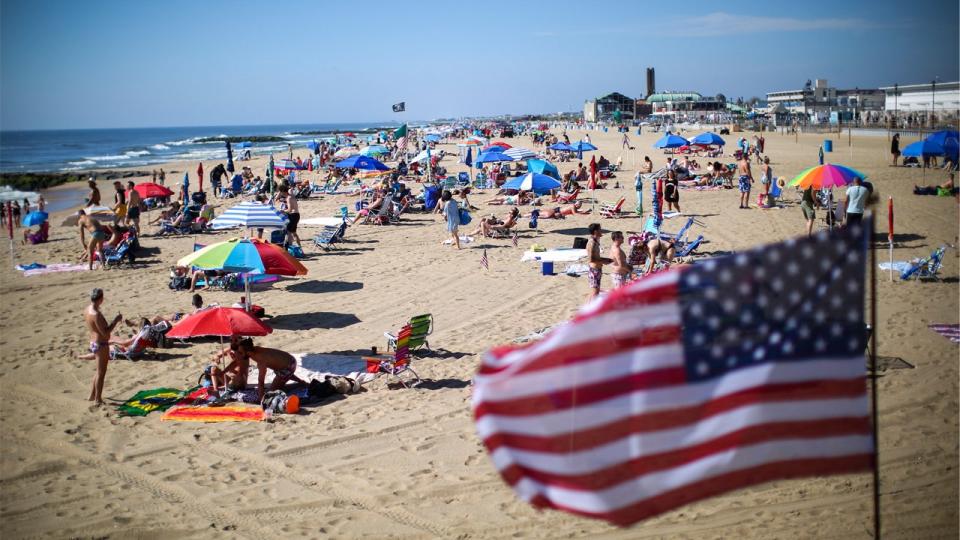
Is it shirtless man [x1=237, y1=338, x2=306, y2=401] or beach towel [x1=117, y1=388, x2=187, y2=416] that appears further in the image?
shirtless man [x1=237, y1=338, x2=306, y2=401]

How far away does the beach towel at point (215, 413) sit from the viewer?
22.7 ft

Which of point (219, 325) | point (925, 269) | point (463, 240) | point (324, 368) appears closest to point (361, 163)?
point (463, 240)

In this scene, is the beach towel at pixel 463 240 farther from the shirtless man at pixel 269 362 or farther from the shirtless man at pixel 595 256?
the shirtless man at pixel 269 362

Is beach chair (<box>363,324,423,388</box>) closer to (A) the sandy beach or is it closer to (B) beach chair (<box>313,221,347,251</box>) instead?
(A) the sandy beach

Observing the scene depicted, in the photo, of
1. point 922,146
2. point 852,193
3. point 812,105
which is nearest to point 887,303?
point 852,193

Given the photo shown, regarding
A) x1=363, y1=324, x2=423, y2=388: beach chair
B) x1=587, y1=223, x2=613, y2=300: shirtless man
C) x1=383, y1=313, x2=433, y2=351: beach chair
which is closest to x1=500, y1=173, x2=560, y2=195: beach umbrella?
x1=587, y1=223, x2=613, y2=300: shirtless man

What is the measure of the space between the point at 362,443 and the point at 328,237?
33.6 ft

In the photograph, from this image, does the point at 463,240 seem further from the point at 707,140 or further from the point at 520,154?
the point at 707,140

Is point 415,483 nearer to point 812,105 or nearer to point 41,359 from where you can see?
point 41,359

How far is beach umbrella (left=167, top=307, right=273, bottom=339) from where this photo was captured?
744 cm

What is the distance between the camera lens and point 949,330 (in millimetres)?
8195

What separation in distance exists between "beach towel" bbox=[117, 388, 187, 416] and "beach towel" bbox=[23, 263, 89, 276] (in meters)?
8.41

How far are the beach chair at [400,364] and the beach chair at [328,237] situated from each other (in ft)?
27.4

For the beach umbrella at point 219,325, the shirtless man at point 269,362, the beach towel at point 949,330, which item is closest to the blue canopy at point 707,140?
the beach towel at point 949,330
